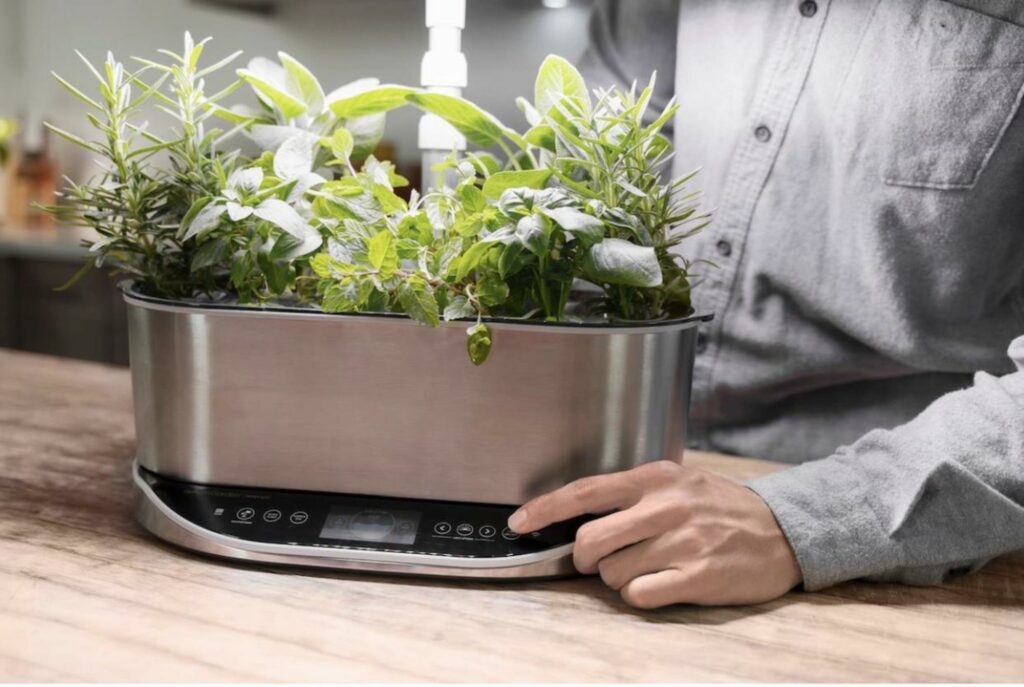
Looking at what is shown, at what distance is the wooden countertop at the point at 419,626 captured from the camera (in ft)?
1.98

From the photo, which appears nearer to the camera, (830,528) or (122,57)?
(830,528)

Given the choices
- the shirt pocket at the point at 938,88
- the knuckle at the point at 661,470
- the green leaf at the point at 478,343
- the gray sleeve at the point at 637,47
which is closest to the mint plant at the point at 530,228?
the green leaf at the point at 478,343

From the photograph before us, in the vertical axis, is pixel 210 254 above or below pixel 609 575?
above

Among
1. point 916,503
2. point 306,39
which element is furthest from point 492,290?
point 306,39

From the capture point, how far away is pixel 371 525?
74 cm

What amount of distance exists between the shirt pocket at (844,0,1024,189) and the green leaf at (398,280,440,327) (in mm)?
560

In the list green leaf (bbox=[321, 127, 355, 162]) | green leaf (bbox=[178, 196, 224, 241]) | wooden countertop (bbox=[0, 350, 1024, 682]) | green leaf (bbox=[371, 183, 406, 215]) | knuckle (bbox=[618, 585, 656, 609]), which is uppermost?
green leaf (bbox=[321, 127, 355, 162])

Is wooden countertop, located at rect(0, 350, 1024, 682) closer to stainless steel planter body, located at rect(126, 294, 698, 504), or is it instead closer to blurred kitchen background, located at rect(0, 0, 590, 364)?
stainless steel planter body, located at rect(126, 294, 698, 504)

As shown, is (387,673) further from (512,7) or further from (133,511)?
(512,7)

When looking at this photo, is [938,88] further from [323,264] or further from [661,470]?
[323,264]

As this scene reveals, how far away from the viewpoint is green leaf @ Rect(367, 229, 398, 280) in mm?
688

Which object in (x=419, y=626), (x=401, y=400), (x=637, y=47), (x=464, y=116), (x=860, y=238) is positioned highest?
(x=637, y=47)

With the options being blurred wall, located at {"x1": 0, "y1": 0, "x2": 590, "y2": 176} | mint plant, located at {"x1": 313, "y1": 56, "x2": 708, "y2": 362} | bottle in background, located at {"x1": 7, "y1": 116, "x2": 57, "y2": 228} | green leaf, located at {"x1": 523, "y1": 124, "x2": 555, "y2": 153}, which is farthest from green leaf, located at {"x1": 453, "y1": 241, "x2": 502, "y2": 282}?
bottle in background, located at {"x1": 7, "y1": 116, "x2": 57, "y2": 228}

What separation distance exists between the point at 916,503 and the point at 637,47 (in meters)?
0.73
